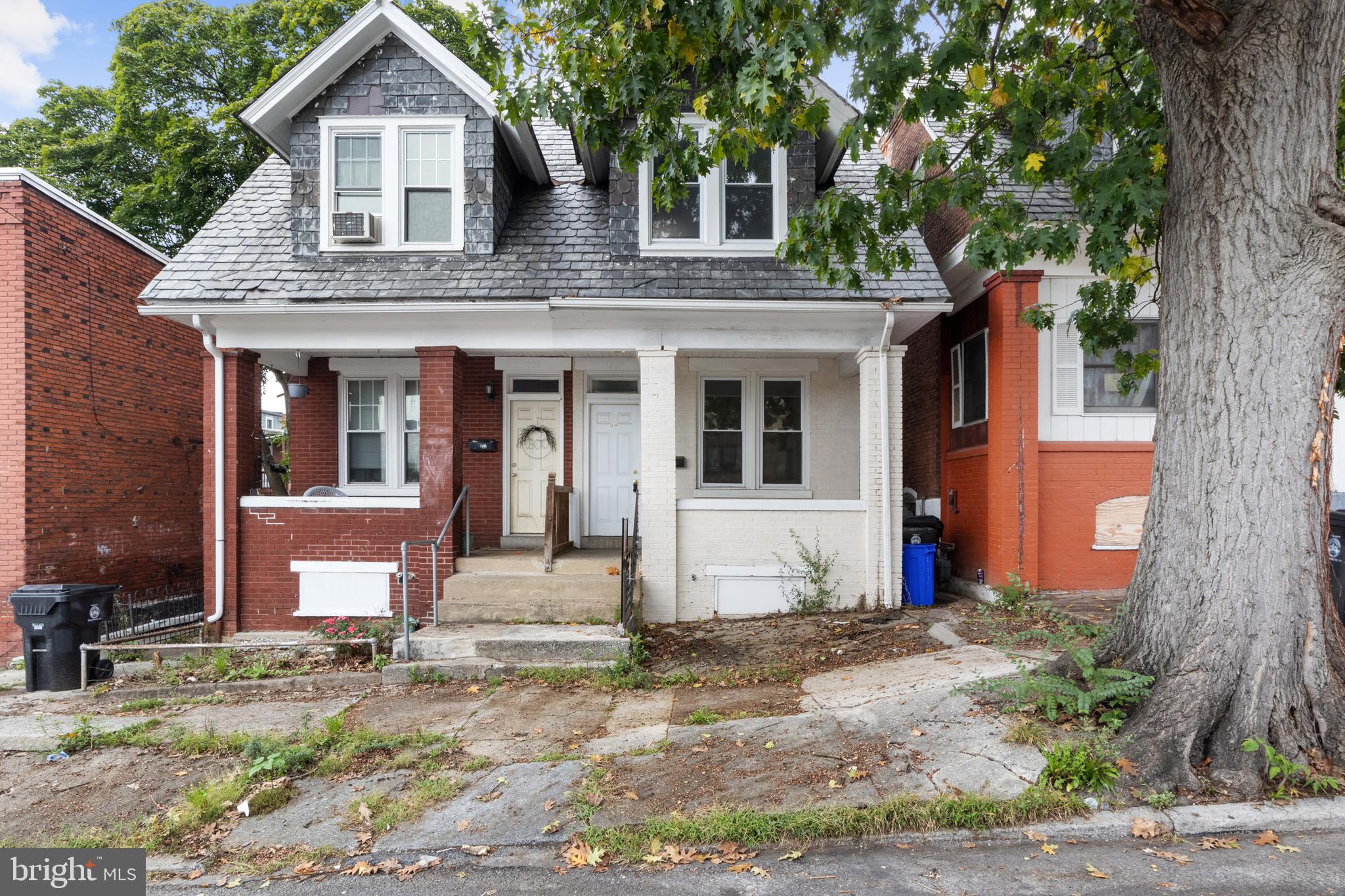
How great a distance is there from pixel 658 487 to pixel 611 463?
2.14 meters

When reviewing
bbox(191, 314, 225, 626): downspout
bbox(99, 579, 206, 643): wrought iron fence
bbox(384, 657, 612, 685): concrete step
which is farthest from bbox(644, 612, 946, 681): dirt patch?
bbox(99, 579, 206, 643): wrought iron fence

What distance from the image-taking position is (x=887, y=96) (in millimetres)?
5672

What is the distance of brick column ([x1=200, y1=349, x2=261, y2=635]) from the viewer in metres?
9.09

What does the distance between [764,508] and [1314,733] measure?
572 centimetres

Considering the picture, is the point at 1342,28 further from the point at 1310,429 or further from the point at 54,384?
the point at 54,384

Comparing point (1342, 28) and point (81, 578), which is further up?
point (1342, 28)

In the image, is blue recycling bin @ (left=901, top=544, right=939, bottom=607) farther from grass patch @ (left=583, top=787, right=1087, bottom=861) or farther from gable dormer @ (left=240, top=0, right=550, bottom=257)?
gable dormer @ (left=240, top=0, right=550, bottom=257)

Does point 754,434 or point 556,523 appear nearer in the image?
point 556,523

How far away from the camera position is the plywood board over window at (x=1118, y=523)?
30.6ft

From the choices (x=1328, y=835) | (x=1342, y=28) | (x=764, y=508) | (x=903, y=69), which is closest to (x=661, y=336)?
(x=764, y=508)

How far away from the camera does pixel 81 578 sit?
33.6 ft

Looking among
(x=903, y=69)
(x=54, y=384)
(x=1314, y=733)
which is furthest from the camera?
(x=54, y=384)

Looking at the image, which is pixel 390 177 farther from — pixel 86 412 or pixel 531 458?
pixel 86 412

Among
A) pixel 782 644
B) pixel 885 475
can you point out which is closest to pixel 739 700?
pixel 782 644
